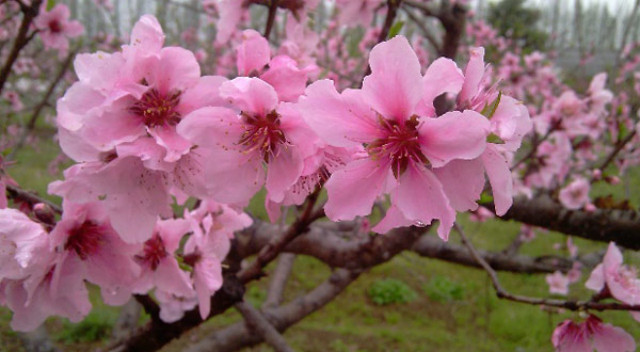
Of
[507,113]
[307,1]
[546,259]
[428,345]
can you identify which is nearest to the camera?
[507,113]

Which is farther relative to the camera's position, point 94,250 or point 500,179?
point 94,250

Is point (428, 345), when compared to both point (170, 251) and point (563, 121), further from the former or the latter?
point (170, 251)

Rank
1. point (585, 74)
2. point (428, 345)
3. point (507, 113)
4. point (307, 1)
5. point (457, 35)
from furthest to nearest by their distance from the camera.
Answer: point (585, 74) → point (428, 345) → point (457, 35) → point (307, 1) → point (507, 113)

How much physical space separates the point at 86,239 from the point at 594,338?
130 cm

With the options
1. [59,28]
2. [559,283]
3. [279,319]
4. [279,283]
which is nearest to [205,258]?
[279,319]

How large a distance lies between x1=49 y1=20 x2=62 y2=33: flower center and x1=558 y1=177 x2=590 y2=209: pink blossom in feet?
11.4

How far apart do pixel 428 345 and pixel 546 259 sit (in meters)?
1.10

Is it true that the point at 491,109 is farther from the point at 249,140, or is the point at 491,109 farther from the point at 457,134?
the point at 249,140

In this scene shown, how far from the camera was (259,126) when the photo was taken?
74 centimetres

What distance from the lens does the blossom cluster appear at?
64 centimetres

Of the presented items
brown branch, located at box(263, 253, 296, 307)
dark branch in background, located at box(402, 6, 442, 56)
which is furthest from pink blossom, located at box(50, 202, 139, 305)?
A: brown branch, located at box(263, 253, 296, 307)

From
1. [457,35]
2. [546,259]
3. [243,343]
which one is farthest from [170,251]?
[546,259]

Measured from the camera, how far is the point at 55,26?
2.70 meters

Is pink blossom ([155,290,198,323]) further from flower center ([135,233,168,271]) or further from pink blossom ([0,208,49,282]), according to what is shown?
pink blossom ([0,208,49,282])
